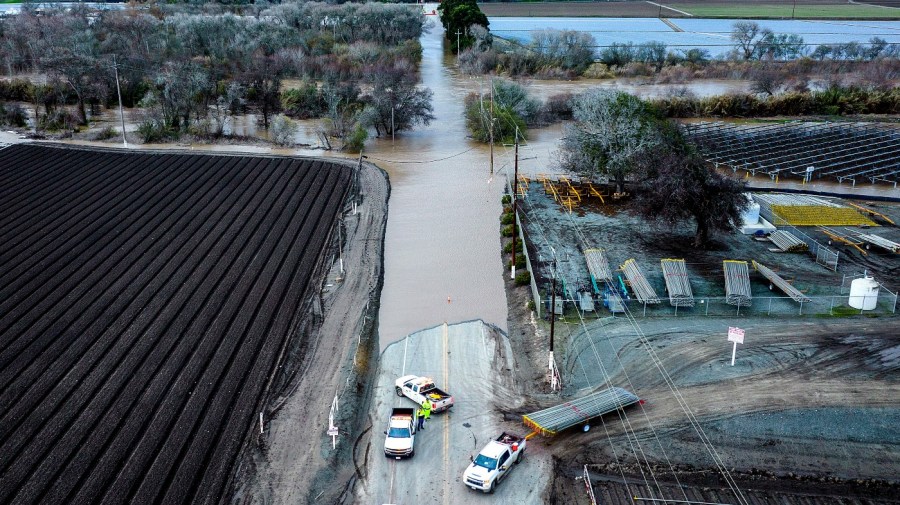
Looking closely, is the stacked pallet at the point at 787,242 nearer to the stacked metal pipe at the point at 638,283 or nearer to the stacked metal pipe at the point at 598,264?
the stacked metal pipe at the point at 638,283

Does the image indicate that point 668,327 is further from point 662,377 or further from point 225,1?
point 225,1

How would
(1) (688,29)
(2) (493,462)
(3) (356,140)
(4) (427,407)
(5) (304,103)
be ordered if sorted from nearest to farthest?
(2) (493,462) < (4) (427,407) < (3) (356,140) < (5) (304,103) < (1) (688,29)

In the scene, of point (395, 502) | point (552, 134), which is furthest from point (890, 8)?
point (395, 502)

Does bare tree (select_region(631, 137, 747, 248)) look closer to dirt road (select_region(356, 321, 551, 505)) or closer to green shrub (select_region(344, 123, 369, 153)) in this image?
dirt road (select_region(356, 321, 551, 505))

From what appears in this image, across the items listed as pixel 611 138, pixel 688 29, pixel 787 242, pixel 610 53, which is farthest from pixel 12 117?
pixel 688 29

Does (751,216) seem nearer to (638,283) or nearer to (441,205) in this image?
(638,283)

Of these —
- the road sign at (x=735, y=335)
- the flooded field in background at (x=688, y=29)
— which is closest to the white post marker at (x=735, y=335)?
the road sign at (x=735, y=335)

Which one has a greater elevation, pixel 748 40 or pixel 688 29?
pixel 748 40
